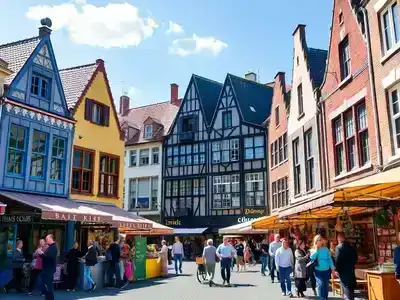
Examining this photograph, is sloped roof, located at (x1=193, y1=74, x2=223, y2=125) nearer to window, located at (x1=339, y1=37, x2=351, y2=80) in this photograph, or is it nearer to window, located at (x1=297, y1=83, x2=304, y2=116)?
window, located at (x1=297, y1=83, x2=304, y2=116)

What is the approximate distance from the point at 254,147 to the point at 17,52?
69.0 ft

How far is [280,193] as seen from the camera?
28547mm

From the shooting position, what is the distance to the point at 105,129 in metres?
20.7

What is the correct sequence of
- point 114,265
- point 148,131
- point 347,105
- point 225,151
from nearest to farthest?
point 114,265 < point 347,105 < point 225,151 < point 148,131

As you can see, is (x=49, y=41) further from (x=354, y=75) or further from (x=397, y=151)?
(x=397, y=151)

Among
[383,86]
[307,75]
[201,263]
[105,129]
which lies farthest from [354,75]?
[105,129]

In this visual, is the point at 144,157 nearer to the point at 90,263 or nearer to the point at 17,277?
the point at 90,263

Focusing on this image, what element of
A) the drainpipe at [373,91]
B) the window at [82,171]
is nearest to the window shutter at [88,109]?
the window at [82,171]

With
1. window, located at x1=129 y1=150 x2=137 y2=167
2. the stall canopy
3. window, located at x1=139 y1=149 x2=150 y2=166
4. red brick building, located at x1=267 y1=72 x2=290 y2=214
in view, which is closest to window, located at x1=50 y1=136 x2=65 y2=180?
the stall canopy

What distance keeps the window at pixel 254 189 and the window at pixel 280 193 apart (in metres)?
3.60

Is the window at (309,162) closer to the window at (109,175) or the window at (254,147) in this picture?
the window at (109,175)

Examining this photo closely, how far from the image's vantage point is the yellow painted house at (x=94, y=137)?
18.9 metres

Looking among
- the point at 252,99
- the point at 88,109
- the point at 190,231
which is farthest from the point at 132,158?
the point at 88,109

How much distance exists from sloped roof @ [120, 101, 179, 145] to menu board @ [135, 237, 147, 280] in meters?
23.0
